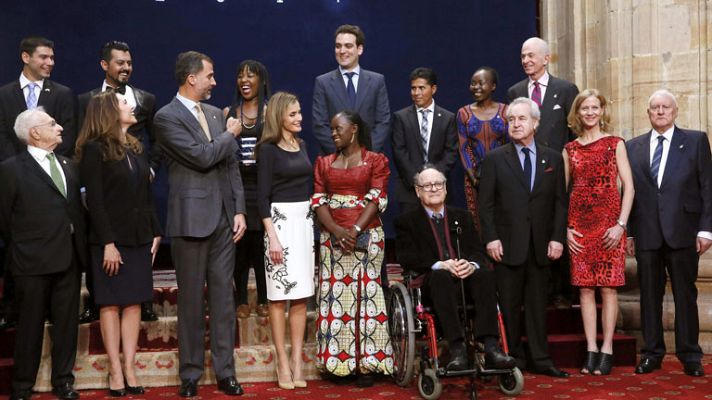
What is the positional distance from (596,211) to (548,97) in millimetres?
846

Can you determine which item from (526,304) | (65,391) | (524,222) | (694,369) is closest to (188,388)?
(65,391)

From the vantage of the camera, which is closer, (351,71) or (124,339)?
(124,339)

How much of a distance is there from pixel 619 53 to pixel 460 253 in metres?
2.22

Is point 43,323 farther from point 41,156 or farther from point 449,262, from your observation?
point 449,262

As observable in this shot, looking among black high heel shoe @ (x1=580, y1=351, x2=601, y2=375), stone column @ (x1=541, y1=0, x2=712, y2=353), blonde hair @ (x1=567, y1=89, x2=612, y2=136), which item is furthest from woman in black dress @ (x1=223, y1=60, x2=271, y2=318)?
stone column @ (x1=541, y1=0, x2=712, y2=353)

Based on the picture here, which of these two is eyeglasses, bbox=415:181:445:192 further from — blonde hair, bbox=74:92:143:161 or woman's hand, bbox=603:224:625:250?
blonde hair, bbox=74:92:143:161

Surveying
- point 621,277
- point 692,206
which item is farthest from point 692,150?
point 621,277

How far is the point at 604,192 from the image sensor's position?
5477mm

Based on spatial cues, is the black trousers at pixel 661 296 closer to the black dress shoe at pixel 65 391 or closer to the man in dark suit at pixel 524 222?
the man in dark suit at pixel 524 222

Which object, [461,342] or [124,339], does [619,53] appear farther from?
[124,339]

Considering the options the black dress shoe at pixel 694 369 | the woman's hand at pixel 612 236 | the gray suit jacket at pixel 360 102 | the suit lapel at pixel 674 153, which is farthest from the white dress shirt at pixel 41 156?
the black dress shoe at pixel 694 369

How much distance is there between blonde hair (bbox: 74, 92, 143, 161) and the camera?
488 cm

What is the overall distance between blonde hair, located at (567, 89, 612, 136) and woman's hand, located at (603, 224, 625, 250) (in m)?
0.58

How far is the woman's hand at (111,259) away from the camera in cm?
484
